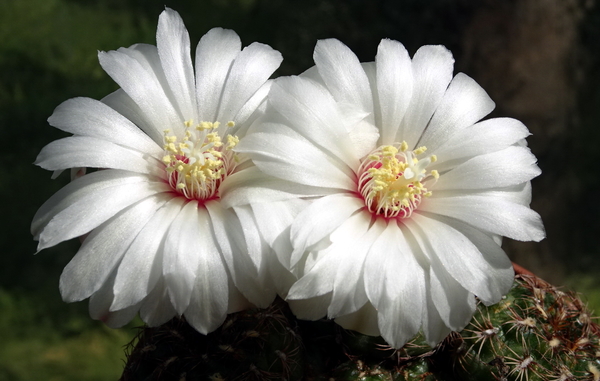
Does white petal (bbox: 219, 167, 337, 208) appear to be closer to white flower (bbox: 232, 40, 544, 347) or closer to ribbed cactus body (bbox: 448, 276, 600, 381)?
white flower (bbox: 232, 40, 544, 347)

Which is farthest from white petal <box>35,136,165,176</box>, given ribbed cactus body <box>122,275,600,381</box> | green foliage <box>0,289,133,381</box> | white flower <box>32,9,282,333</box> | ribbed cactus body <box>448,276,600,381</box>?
green foliage <box>0,289,133,381</box>

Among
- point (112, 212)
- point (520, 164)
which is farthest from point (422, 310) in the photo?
point (112, 212)

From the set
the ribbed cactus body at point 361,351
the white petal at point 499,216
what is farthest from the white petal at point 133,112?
the white petal at point 499,216

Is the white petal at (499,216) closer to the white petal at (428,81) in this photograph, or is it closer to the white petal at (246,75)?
the white petal at (428,81)

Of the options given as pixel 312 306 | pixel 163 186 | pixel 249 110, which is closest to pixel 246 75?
pixel 249 110

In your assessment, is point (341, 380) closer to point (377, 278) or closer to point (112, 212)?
point (377, 278)
